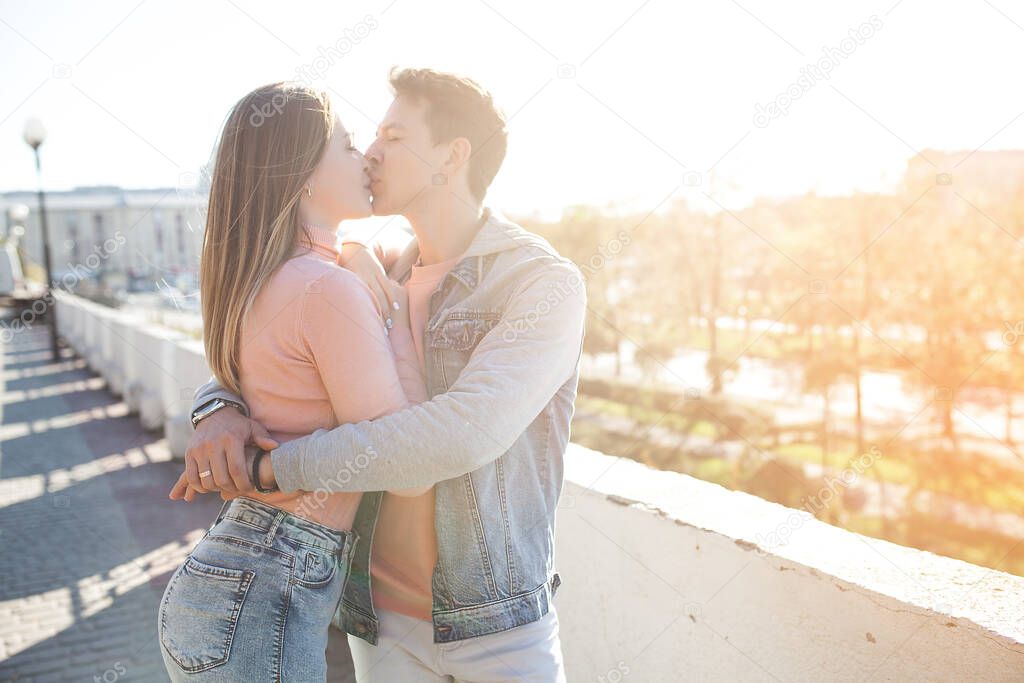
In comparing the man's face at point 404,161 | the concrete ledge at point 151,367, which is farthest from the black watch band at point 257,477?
the concrete ledge at point 151,367

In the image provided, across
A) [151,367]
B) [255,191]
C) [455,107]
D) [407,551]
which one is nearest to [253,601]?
[407,551]

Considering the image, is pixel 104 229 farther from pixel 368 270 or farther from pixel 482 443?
pixel 482 443

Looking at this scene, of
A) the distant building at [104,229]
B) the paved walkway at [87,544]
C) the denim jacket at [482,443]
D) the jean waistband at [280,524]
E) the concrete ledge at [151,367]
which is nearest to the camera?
the denim jacket at [482,443]

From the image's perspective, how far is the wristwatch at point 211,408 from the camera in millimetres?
1575

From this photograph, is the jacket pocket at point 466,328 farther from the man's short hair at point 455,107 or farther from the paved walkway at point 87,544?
the paved walkway at point 87,544

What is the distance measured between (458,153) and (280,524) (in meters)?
0.92

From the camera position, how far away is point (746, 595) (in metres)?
1.95

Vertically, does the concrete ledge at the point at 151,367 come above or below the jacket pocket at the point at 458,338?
below

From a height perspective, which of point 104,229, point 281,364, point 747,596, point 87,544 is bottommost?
point 104,229

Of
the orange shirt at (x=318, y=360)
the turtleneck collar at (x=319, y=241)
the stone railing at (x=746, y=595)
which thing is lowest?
the stone railing at (x=746, y=595)

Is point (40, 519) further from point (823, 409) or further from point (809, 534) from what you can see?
point (823, 409)

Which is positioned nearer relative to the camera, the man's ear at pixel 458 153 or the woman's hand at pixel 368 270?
the woman's hand at pixel 368 270

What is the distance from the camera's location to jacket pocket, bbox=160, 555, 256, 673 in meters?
1.43

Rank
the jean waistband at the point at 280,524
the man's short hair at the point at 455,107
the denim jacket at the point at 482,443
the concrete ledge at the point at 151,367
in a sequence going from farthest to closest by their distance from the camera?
1. the concrete ledge at the point at 151,367
2. the man's short hair at the point at 455,107
3. the jean waistband at the point at 280,524
4. the denim jacket at the point at 482,443
